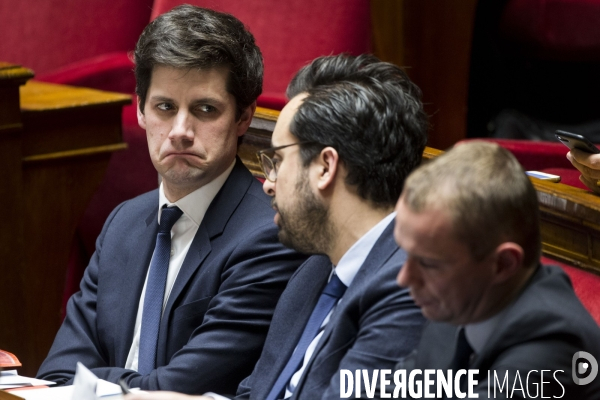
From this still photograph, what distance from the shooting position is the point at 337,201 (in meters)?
1.05

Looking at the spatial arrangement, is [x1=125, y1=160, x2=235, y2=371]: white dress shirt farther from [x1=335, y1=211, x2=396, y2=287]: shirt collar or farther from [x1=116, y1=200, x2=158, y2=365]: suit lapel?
[x1=335, y1=211, x2=396, y2=287]: shirt collar

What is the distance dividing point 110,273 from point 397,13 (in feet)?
2.81

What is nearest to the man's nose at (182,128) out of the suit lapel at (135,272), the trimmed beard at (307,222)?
the suit lapel at (135,272)

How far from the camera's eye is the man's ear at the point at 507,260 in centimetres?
77

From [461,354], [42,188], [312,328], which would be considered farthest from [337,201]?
[42,188]

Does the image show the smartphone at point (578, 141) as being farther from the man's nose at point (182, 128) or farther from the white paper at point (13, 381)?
the white paper at point (13, 381)

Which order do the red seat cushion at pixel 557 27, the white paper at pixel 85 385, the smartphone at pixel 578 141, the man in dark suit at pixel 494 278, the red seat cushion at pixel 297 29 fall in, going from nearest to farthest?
1. the man in dark suit at pixel 494 278
2. the white paper at pixel 85 385
3. the smartphone at pixel 578 141
4. the red seat cushion at pixel 297 29
5. the red seat cushion at pixel 557 27

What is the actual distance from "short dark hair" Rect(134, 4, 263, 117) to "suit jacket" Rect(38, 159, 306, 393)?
12 centimetres

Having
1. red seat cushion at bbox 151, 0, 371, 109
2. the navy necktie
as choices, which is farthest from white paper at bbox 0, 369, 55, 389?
red seat cushion at bbox 151, 0, 371, 109

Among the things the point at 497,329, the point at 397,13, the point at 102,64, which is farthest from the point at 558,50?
the point at 497,329

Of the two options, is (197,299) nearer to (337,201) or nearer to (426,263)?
(337,201)

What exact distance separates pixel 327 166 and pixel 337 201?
0.13 ft

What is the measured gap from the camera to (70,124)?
6.18ft

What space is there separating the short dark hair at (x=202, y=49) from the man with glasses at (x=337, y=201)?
20 cm
